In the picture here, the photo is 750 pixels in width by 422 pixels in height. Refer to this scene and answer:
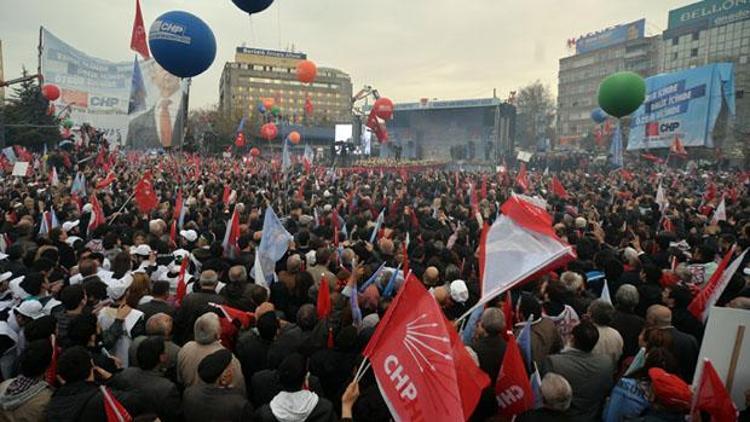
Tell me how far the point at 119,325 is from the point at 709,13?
2639 inches

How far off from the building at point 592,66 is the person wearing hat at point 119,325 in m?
74.3

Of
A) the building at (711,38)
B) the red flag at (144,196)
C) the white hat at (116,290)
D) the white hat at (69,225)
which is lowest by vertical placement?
the white hat at (116,290)

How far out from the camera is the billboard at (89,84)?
33719 mm

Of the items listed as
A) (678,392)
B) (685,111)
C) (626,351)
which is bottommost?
(626,351)

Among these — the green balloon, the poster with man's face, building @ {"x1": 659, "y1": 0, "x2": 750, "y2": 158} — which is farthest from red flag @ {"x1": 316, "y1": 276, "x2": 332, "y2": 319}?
building @ {"x1": 659, "y1": 0, "x2": 750, "y2": 158}

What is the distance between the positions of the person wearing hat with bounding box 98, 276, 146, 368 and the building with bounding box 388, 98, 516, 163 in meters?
42.2

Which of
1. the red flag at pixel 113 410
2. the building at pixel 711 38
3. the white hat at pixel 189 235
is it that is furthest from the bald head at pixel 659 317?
the building at pixel 711 38

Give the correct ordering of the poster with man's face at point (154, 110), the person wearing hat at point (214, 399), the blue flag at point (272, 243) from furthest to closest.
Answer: the poster with man's face at point (154, 110)
the blue flag at point (272, 243)
the person wearing hat at point (214, 399)

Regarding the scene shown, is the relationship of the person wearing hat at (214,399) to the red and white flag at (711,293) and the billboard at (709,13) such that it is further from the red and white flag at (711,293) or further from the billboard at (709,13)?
the billboard at (709,13)

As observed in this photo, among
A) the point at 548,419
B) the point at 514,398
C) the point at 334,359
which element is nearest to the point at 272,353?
the point at 334,359

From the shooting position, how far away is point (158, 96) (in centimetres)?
4309

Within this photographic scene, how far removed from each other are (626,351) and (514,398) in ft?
4.89

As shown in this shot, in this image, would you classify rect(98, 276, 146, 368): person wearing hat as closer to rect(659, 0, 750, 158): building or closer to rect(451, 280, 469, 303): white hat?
rect(451, 280, 469, 303): white hat

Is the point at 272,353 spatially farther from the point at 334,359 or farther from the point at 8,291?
the point at 8,291
